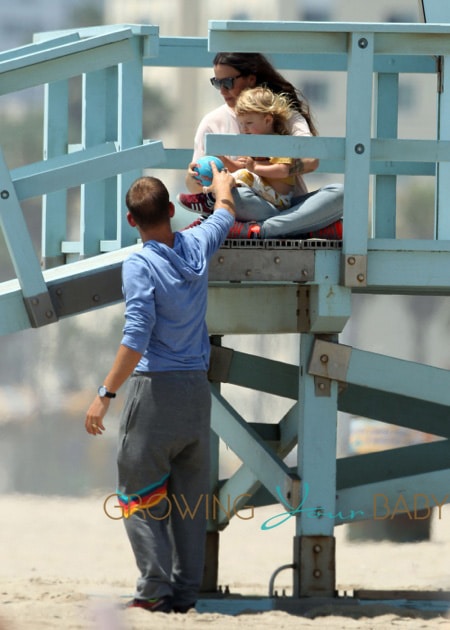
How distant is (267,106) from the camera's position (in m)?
5.47

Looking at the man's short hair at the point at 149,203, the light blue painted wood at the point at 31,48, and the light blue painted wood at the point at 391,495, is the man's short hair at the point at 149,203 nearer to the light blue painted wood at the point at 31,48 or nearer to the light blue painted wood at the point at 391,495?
the light blue painted wood at the point at 31,48

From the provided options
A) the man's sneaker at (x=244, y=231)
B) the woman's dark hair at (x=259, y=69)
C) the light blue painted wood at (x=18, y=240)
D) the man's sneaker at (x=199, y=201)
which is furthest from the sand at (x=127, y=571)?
the woman's dark hair at (x=259, y=69)

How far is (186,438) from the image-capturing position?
4.93 meters

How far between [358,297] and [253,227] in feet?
59.6

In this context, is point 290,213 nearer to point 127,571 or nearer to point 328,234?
point 328,234

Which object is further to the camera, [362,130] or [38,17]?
[38,17]

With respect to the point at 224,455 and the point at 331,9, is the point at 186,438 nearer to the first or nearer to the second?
the point at 224,455

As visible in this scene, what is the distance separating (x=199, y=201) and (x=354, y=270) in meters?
0.62

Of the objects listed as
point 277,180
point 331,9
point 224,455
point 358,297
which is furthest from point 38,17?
point 277,180

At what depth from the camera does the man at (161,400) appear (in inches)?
191

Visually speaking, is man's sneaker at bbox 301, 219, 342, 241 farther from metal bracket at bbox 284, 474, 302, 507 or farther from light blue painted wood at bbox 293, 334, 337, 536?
metal bracket at bbox 284, 474, 302, 507

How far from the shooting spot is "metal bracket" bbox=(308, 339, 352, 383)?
220 inches

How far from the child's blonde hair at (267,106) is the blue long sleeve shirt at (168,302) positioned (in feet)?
2.14

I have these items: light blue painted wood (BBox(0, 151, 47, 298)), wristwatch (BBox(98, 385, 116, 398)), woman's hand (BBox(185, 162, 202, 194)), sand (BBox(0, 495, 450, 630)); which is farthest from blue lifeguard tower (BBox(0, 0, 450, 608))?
sand (BBox(0, 495, 450, 630))
